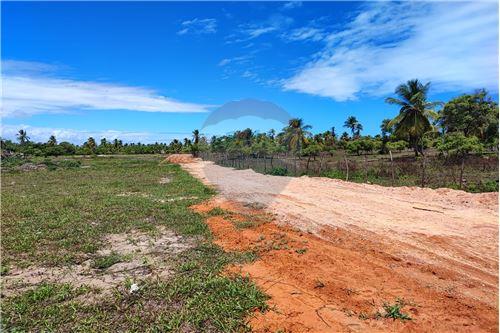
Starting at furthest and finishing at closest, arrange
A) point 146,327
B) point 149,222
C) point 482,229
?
point 149,222
point 482,229
point 146,327

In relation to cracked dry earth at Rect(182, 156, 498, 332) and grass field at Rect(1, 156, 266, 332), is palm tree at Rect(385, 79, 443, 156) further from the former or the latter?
grass field at Rect(1, 156, 266, 332)

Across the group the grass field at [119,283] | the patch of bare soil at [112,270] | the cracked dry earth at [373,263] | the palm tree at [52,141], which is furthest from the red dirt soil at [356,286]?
the palm tree at [52,141]

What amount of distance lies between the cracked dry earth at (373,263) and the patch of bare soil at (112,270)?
3.81 ft

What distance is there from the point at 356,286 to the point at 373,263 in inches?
39.7

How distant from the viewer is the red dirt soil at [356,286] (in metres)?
3.65

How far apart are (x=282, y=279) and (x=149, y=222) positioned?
4.66 m

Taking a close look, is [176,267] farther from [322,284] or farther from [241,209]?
[241,209]

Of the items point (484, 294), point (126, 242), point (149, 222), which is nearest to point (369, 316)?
point (484, 294)

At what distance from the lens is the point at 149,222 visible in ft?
27.2

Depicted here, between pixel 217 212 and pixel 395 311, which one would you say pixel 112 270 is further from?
pixel 217 212

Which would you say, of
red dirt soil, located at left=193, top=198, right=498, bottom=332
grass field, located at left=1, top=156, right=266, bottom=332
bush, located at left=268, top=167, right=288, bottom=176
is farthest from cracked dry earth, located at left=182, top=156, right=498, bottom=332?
bush, located at left=268, top=167, right=288, bottom=176

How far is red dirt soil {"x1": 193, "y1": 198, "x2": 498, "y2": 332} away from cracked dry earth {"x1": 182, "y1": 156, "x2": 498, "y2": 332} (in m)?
0.01

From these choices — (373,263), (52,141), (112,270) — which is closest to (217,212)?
(112,270)

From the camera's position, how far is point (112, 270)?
521 centimetres
